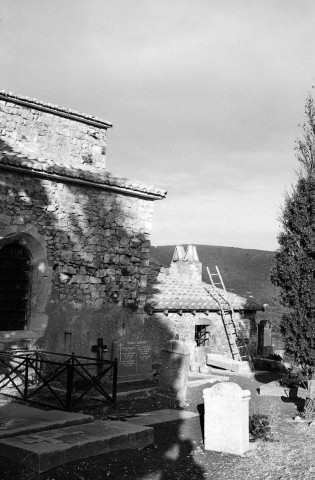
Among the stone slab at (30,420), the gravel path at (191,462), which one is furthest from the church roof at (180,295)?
the stone slab at (30,420)

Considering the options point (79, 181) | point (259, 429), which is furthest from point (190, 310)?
point (259, 429)

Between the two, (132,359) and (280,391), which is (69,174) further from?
(280,391)

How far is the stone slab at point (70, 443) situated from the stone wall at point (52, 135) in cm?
861

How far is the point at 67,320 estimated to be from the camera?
1258cm

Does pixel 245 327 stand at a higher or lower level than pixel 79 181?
lower

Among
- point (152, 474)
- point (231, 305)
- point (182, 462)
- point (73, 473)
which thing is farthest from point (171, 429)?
point (231, 305)

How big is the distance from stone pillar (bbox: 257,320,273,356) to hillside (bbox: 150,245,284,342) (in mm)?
10399

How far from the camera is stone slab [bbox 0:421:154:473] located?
6375 millimetres

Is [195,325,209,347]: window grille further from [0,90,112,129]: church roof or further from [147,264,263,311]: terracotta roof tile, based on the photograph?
[0,90,112,129]: church roof

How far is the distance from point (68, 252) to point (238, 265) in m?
28.5

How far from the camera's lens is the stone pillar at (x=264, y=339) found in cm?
2120

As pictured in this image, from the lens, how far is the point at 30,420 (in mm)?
7871

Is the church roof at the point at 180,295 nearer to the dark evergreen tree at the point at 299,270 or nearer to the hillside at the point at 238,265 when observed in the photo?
the dark evergreen tree at the point at 299,270

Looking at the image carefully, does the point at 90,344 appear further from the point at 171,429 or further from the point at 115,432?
the point at 115,432
